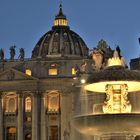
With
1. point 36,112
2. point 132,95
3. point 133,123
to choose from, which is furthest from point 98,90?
point 36,112

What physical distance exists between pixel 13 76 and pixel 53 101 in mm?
7262

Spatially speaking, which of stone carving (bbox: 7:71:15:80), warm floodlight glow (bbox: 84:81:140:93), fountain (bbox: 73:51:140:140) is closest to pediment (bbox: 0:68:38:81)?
stone carving (bbox: 7:71:15:80)

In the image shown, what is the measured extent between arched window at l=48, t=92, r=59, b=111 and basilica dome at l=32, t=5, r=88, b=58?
21.8 m

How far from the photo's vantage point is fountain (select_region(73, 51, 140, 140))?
2064cm

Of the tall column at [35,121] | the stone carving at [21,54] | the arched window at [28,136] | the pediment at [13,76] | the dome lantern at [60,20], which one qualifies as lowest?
the arched window at [28,136]

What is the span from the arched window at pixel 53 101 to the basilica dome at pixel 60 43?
21789 millimetres

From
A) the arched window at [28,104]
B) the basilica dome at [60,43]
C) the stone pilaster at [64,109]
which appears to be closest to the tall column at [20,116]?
the arched window at [28,104]

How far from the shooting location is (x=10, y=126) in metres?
93.2

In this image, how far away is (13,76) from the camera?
93688 mm

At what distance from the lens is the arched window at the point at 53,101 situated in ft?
305

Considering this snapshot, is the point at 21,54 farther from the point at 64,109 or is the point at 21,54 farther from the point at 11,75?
the point at 64,109

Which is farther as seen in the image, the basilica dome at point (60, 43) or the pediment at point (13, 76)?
the basilica dome at point (60, 43)

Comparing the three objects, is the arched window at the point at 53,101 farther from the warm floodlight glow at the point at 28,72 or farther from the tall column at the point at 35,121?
the warm floodlight glow at the point at 28,72

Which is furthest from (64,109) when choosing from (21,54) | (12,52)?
(12,52)
